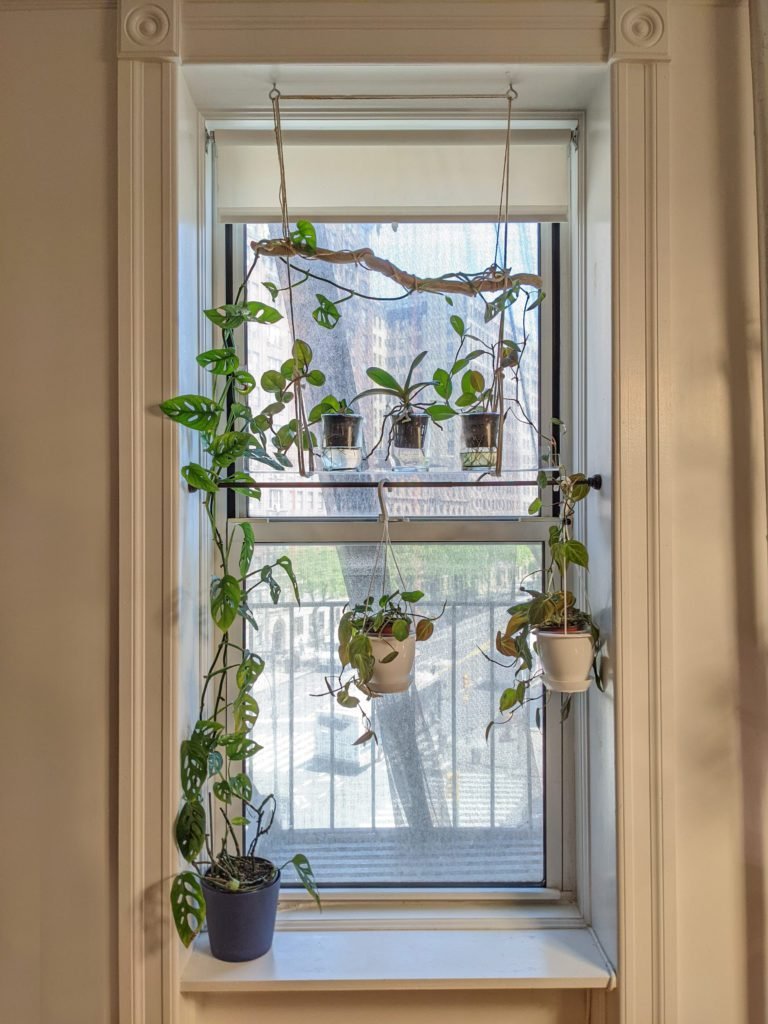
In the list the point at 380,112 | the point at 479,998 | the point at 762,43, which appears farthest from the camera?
the point at 380,112

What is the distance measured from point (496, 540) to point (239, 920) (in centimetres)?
86

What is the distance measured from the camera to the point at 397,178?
156cm

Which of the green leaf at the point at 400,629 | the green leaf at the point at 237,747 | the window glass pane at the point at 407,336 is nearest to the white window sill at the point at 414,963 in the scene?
the green leaf at the point at 237,747

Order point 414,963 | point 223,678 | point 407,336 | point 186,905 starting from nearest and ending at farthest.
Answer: point 186,905 → point 414,963 → point 223,678 → point 407,336

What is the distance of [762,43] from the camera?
1273mm

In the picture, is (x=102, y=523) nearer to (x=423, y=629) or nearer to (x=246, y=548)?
(x=246, y=548)

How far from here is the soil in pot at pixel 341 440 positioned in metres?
1.43

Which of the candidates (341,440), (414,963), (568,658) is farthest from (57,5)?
(414,963)

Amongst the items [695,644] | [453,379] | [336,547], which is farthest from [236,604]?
[695,644]

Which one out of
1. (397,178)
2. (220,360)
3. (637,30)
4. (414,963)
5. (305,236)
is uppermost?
(637,30)

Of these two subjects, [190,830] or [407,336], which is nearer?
[190,830]

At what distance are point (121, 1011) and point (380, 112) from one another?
175 centimetres

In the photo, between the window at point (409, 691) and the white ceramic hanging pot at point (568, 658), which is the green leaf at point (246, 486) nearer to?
the window at point (409, 691)

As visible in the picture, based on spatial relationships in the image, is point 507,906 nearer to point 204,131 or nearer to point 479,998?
point 479,998
